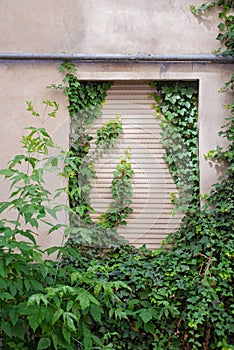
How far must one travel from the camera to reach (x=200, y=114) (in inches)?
171

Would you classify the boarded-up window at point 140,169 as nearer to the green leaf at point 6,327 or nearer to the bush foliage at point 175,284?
the bush foliage at point 175,284

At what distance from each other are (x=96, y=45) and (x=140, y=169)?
1.09 m

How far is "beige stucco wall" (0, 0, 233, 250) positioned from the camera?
4344mm

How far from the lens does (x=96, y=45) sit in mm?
4375

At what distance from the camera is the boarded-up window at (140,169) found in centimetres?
441

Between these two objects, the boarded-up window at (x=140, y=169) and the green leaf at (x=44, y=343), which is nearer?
the green leaf at (x=44, y=343)

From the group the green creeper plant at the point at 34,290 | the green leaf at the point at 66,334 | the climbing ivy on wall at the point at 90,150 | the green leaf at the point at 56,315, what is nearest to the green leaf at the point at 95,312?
the green creeper plant at the point at 34,290

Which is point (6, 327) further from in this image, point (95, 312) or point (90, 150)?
point (90, 150)

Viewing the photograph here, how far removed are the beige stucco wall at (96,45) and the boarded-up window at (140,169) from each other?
214 millimetres

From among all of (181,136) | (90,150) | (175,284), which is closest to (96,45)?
(90,150)

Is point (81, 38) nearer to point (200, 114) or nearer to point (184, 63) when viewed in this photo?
point (184, 63)

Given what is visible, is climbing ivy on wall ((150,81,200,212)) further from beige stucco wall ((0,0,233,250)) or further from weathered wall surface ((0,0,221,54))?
weathered wall surface ((0,0,221,54))

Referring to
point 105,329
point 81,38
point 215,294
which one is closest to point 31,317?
point 105,329

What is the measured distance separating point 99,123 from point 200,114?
33.3 inches
